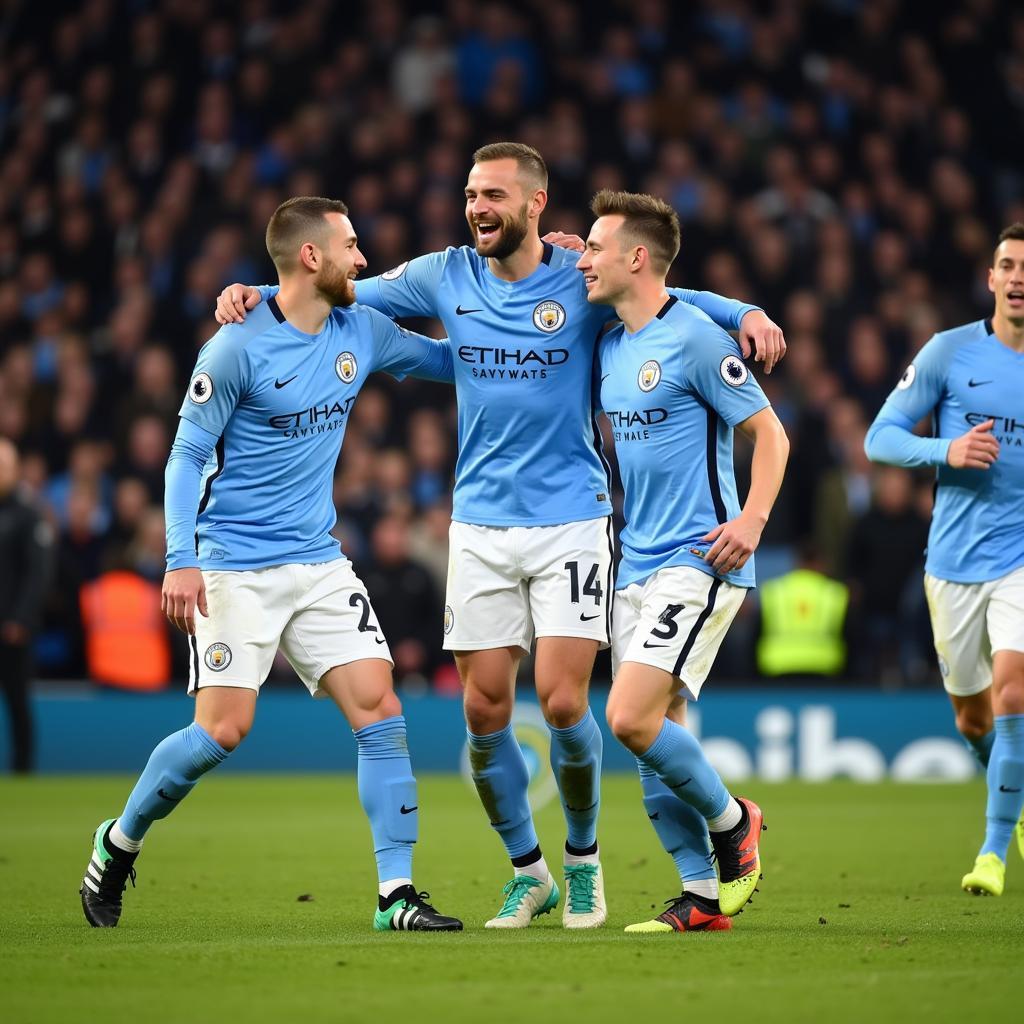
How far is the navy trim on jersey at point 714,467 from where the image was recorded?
623cm

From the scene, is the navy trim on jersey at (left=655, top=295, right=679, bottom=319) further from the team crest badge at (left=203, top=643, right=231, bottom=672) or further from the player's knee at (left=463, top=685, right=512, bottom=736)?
the team crest badge at (left=203, top=643, right=231, bottom=672)

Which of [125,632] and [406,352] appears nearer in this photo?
[406,352]

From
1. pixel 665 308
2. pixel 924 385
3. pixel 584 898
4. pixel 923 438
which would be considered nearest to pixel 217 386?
pixel 665 308

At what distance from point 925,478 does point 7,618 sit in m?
7.85

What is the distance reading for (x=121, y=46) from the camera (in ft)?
63.0

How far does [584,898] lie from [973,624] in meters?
2.32

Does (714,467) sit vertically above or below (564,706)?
above

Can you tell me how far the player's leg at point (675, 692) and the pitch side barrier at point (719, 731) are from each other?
24.3ft

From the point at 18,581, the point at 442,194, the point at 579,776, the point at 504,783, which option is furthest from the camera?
the point at 442,194

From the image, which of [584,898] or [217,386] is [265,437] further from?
[584,898]

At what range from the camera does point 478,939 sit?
584 cm

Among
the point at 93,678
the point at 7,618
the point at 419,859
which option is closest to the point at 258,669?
the point at 419,859

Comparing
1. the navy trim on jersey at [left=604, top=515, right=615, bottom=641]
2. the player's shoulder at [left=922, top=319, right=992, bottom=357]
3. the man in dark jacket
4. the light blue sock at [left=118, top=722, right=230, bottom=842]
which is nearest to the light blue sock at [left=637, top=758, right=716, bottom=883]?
the navy trim on jersey at [left=604, top=515, right=615, bottom=641]

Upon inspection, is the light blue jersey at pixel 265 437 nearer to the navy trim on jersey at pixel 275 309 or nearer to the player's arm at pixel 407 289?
Result: the navy trim on jersey at pixel 275 309
